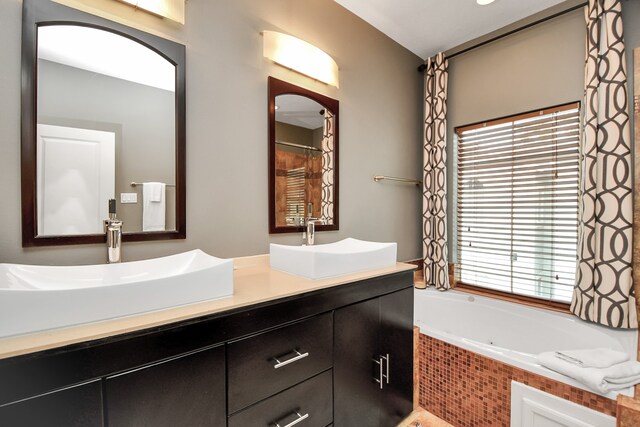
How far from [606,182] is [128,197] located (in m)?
2.60

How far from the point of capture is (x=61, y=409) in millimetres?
645

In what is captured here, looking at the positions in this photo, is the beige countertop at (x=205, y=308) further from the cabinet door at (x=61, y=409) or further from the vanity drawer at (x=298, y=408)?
the vanity drawer at (x=298, y=408)

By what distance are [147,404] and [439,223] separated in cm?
235

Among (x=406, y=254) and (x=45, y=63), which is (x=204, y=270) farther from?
(x=406, y=254)

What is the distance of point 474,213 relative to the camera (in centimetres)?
253

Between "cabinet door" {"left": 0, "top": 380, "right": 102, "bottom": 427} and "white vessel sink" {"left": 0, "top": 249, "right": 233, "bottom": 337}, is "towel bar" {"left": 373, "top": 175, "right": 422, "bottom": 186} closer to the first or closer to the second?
"white vessel sink" {"left": 0, "top": 249, "right": 233, "bottom": 337}

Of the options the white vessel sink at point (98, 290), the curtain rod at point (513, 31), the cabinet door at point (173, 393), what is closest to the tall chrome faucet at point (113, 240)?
the white vessel sink at point (98, 290)

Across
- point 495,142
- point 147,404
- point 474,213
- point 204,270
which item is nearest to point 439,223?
point 474,213

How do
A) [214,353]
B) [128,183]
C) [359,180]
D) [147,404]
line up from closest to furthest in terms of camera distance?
[147,404] < [214,353] < [128,183] < [359,180]

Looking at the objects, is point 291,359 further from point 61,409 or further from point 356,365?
point 61,409

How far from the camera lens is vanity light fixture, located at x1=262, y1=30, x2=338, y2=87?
1613 millimetres

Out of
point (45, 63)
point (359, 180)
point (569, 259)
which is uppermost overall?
point (45, 63)

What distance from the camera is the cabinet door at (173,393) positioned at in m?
0.71

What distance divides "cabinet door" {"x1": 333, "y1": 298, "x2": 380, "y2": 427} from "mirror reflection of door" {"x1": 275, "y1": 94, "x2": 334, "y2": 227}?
692 millimetres
